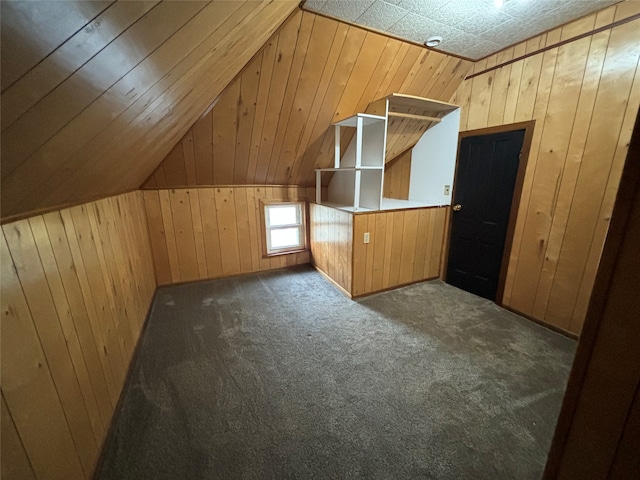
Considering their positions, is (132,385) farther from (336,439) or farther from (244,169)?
(244,169)

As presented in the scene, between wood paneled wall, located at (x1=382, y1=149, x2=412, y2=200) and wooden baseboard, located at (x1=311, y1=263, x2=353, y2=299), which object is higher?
wood paneled wall, located at (x1=382, y1=149, x2=412, y2=200)

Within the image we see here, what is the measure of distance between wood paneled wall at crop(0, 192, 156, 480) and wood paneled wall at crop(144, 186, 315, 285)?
128 centimetres

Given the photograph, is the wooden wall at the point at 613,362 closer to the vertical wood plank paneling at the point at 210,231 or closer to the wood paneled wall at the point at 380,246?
the wood paneled wall at the point at 380,246

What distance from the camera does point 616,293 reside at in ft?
1.70

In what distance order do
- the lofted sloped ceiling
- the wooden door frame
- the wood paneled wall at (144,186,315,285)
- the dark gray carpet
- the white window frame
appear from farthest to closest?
the white window frame, the wood paneled wall at (144,186,315,285), the wooden door frame, the dark gray carpet, the lofted sloped ceiling

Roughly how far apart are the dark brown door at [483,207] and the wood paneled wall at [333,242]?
135 centimetres

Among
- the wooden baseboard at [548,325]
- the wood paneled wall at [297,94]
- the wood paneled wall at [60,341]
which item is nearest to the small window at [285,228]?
the wood paneled wall at [297,94]

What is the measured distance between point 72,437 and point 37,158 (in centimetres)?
109

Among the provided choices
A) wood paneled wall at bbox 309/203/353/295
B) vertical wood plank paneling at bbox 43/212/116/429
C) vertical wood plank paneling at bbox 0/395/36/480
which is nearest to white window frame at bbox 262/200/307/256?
wood paneled wall at bbox 309/203/353/295

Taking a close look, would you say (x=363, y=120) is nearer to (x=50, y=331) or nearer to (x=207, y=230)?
(x=207, y=230)

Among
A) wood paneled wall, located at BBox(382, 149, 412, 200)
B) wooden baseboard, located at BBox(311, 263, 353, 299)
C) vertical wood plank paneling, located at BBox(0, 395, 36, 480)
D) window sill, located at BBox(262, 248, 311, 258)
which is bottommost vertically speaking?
wooden baseboard, located at BBox(311, 263, 353, 299)

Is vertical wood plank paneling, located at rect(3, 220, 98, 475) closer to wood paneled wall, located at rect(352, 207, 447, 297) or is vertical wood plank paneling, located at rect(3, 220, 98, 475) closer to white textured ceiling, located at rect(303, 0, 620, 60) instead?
white textured ceiling, located at rect(303, 0, 620, 60)

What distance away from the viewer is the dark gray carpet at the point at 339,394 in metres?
1.25

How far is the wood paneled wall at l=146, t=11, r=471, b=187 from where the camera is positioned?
2039 mm
